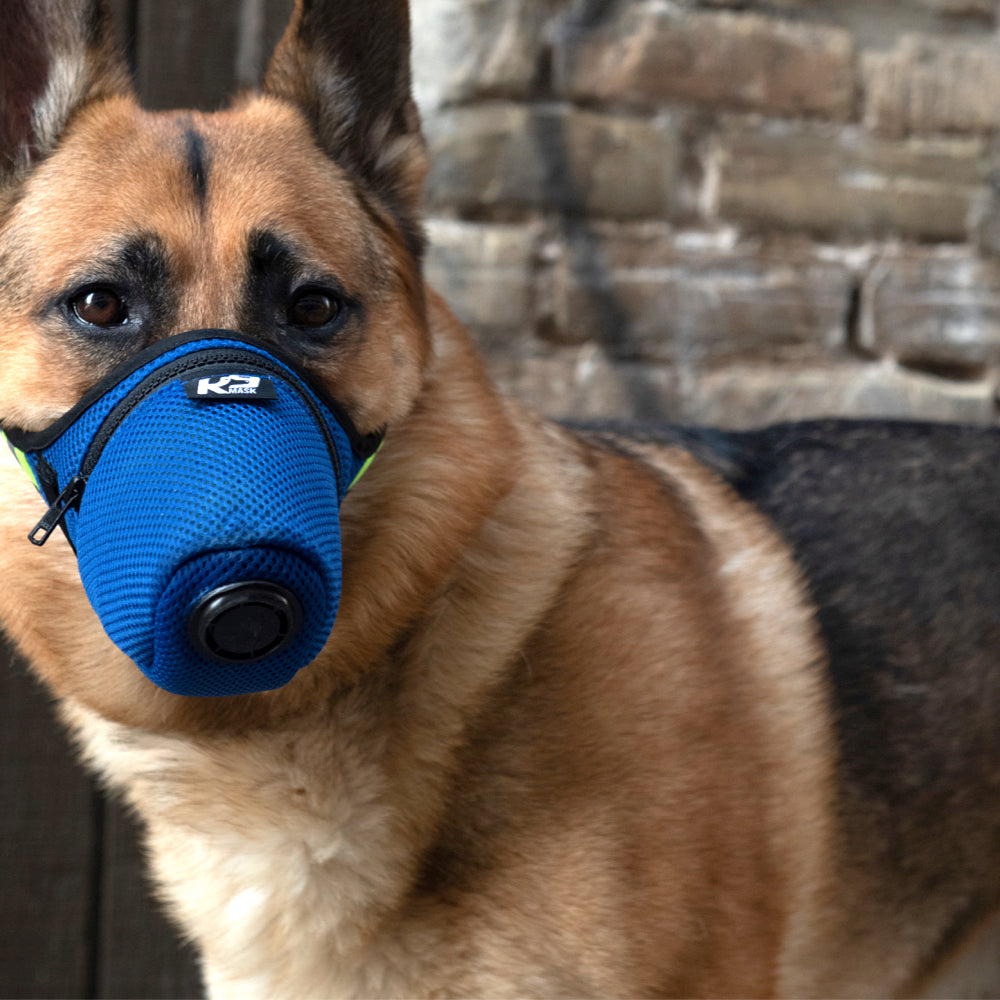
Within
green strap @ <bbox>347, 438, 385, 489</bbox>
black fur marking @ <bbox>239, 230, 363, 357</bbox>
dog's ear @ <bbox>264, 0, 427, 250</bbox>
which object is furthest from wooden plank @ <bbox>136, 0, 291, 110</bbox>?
green strap @ <bbox>347, 438, 385, 489</bbox>

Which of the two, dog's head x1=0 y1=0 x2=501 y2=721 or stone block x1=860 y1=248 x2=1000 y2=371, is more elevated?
dog's head x1=0 y1=0 x2=501 y2=721

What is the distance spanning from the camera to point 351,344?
1.58 meters

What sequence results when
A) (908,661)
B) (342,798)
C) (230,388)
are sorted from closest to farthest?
(230,388) < (342,798) < (908,661)

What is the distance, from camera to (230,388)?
122 centimetres

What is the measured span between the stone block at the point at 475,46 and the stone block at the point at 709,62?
9 centimetres

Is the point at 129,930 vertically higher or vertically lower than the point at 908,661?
lower

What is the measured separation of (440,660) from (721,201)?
5.40ft

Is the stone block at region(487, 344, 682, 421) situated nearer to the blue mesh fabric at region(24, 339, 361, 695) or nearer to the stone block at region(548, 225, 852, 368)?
the stone block at region(548, 225, 852, 368)

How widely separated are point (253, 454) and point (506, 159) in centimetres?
166

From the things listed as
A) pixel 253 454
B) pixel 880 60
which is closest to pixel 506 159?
pixel 880 60

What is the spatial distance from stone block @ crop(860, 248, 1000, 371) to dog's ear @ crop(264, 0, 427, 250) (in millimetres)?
1490

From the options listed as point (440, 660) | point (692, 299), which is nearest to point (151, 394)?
point (440, 660)

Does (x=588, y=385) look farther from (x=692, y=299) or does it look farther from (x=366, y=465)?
(x=366, y=465)

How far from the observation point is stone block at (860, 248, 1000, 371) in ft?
9.19
